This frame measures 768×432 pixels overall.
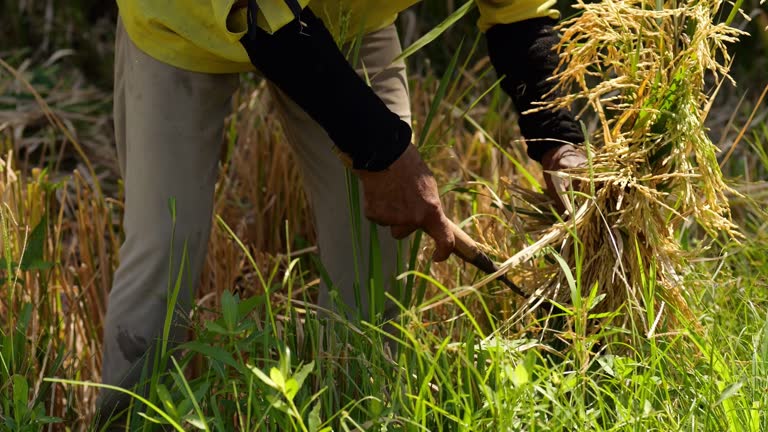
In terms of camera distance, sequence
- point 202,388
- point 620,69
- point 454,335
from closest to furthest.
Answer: point 202,388 → point 620,69 → point 454,335

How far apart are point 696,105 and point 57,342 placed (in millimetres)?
1267

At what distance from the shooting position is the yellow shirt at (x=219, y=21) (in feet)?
4.76

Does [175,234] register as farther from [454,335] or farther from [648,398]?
[648,398]

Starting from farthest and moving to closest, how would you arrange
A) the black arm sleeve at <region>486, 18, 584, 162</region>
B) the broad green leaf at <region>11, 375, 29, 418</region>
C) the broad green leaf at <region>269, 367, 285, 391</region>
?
the black arm sleeve at <region>486, 18, 584, 162</region>
the broad green leaf at <region>11, 375, 29, 418</region>
the broad green leaf at <region>269, 367, 285, 391</region>

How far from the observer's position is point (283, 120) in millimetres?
1917

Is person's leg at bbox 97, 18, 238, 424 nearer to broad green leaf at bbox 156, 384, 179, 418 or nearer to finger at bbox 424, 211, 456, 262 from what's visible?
broad green leaf at bbox 156, 384, 179, 418

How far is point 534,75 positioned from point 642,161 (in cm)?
29

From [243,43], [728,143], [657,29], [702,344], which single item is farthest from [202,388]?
[728,143]

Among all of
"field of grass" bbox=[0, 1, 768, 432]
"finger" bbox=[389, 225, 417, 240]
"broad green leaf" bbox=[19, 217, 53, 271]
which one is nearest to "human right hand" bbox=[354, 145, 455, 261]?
"finger" bbox=[389, 225, 417, 240]

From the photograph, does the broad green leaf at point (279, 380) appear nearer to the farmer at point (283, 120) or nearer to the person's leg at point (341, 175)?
the farmer at point (283, 120)

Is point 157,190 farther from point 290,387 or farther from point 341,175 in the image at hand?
point 290,387

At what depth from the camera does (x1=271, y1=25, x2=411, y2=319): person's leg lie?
1882 mm

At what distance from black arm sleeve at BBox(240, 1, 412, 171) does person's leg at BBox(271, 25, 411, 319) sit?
0.35m

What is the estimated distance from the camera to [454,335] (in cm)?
199
